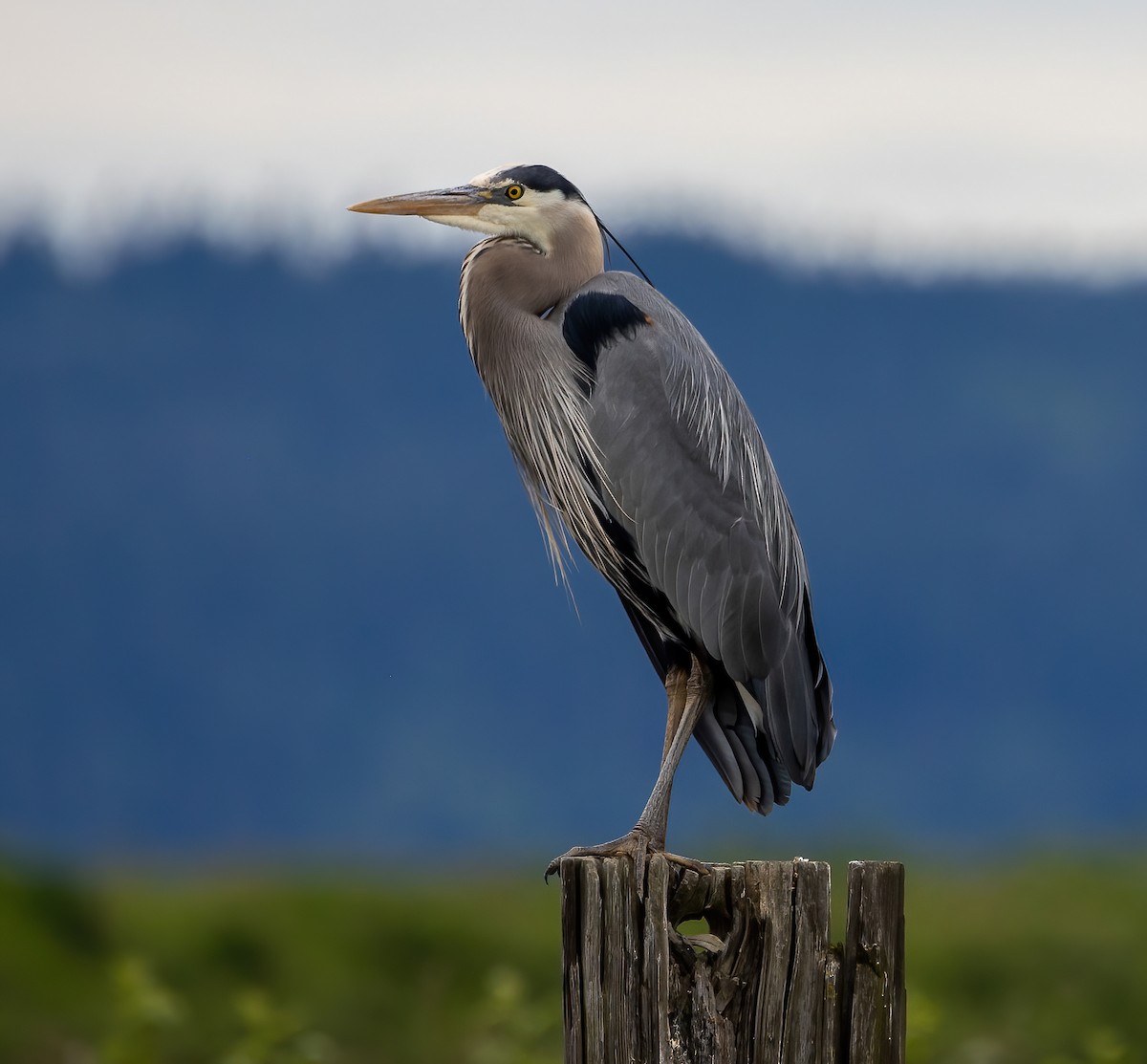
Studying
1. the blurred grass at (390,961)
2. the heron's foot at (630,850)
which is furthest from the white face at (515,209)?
the blurred grass at (390,961)

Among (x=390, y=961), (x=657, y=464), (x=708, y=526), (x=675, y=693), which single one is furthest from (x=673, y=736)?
(x=390, y=961)

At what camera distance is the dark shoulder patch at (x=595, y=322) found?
3885 mm

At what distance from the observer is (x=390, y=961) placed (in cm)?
691

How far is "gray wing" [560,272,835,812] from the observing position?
3.83m

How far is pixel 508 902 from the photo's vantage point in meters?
7.81

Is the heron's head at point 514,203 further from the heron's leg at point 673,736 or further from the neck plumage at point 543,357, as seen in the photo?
the heron's leg at point 673,736

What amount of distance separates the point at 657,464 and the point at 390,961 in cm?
378

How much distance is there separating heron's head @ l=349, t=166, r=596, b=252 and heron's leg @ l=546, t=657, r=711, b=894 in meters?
Result: 1.17

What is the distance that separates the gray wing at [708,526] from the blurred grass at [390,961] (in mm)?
2187

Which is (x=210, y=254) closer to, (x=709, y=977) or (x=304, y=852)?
(x=304, y=852)

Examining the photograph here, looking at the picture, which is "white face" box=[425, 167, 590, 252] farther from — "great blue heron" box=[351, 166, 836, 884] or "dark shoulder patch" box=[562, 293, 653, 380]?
"dark shoulder patch" box=[562, 293, 653, 380]

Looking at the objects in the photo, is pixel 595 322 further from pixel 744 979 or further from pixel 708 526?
pixel 744 979

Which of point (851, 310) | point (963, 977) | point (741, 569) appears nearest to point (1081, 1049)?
point (963, 977)

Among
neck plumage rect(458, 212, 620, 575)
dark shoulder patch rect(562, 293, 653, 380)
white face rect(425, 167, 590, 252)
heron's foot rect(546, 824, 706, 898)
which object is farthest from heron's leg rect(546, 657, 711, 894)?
white face rect(425, 167, 590, 252)
